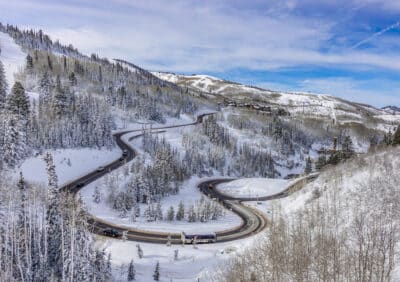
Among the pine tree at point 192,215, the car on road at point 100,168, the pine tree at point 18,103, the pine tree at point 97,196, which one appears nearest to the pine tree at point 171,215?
the pine tree at point 192,215

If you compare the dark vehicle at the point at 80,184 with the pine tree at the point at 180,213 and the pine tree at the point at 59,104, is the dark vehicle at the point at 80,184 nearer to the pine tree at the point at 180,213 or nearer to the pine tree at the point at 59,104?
the pine tree at the point at 180,213

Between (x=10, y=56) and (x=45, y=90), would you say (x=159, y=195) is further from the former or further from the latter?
(x=10, y=56)

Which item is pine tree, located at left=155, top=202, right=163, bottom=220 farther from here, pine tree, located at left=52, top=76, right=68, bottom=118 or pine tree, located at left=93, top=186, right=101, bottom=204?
pine tree, located at left=52, top=76, right=68, bottom=118

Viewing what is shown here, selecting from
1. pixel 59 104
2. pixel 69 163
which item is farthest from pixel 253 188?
pixel 59 104

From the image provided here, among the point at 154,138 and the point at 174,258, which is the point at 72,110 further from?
the point at 174,258

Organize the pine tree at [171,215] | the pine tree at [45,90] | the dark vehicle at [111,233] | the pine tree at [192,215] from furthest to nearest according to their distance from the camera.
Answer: the pine tree at [45,90] < the pine tree at [192,215] < the pine tree at [171,215] < the dark vehicle at [111,233]
